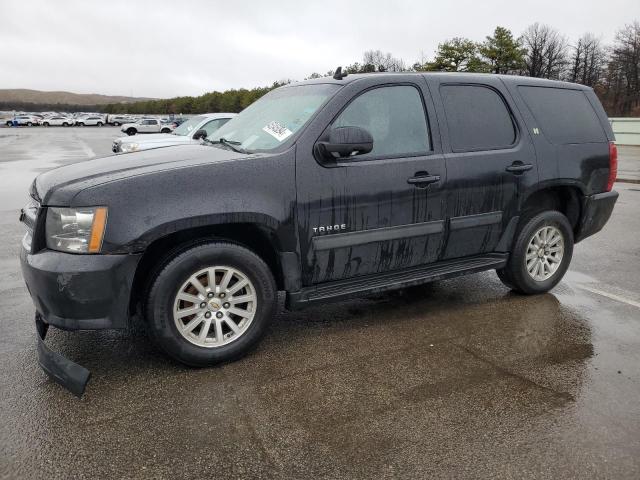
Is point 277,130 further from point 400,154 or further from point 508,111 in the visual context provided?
point 508,111

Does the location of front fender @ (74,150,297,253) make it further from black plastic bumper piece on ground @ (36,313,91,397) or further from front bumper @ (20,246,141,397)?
black plastic bumper piece on ground @ (36,313,91,397)

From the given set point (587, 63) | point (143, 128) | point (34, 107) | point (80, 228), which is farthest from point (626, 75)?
point (34, 107)

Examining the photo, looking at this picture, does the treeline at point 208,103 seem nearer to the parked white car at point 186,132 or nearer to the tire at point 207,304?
the parked white car at point 186,132

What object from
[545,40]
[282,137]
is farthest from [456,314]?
[545,40]

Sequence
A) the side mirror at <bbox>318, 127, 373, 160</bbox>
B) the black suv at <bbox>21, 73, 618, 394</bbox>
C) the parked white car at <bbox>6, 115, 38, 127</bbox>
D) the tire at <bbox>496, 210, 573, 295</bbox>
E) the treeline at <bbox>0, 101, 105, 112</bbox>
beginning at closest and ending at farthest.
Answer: the black suv at <bbox>21, 73, 618, 394</bbox>
the side mirror at <bbox>318, 127, 373, 160</bbox>
the tire at <bbox>496, 210, 573, 295</bbox>
the parked white car at <bbox>6, 115, 38, 127</bbox>
the treeline at <bbox>0, 101, 105, 112</bbox>

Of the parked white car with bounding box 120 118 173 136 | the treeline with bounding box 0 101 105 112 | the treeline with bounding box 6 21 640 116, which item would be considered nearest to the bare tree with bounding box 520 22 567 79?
the treeline with bounding box 6 21 640 116

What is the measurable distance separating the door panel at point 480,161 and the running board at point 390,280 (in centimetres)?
9

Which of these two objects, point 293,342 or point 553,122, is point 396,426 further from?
point 553,122

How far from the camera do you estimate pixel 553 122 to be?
4773mm

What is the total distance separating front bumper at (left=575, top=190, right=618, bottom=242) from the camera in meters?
4.99

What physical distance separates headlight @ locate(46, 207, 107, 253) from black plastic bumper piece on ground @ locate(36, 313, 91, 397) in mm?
643

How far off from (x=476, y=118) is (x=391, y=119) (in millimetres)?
852

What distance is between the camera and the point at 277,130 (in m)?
3.88

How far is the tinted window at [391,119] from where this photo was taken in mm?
3865
